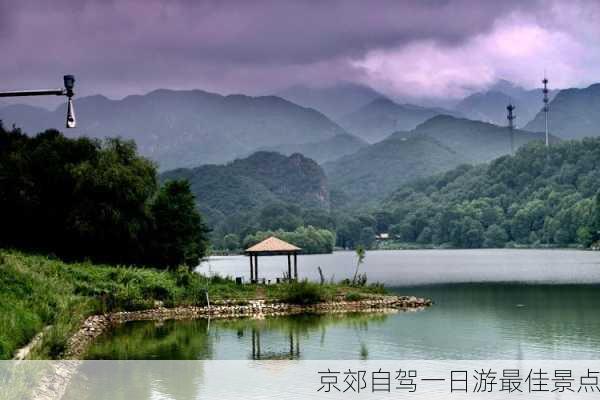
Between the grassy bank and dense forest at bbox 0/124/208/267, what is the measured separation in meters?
5.26

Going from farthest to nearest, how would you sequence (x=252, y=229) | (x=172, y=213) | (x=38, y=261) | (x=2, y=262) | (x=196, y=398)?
(x=252, y=229)
(x=172, y=213)
(x=38, y=261)
(x=2, y=262)
(x=196, y=398)

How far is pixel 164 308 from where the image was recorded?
40.9 metres

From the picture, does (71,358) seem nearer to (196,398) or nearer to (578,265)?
(196,398)

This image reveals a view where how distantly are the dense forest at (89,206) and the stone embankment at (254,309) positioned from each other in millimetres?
9540

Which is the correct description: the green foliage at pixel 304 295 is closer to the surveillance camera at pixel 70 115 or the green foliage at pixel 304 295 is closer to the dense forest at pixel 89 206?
the dense forest at pixel 89 206

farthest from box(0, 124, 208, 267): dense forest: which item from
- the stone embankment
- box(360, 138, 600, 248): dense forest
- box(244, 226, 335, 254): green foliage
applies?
box(360, 138, 600, 248): dense forest

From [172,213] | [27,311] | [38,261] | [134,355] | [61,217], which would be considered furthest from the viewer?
[172,213]

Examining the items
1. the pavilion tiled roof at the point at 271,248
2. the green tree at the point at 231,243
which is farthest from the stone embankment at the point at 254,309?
the green tree at the point at 231,243

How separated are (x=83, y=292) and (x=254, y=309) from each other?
8.44m

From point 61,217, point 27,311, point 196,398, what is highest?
point 61,217

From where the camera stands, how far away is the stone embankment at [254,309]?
38.9 metres

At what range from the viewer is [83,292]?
38.5 metres

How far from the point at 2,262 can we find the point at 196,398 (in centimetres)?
1318

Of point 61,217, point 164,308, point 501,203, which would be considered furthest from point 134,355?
point 501,203
